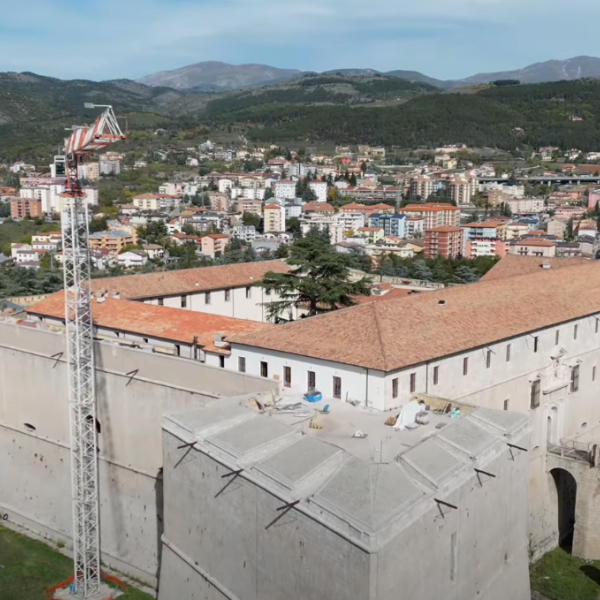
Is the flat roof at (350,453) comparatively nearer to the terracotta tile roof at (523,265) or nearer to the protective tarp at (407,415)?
the protective tarp at (407,415)

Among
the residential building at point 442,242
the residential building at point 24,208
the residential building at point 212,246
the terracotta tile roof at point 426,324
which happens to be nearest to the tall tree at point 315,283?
the terracotta tile roof at point 426,324

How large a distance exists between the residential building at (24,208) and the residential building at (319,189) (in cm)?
5464

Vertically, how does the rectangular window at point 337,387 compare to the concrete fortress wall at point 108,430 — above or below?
above

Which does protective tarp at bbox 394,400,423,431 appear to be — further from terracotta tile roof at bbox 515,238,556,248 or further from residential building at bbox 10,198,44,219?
residential building at bbox 10,198,44,219

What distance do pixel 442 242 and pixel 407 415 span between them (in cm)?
8262

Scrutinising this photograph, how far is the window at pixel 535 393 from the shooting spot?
24797 mm

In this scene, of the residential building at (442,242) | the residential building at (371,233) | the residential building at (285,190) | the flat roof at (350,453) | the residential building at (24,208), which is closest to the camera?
the flat roof at (350,453)

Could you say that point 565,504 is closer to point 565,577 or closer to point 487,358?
point 565,577

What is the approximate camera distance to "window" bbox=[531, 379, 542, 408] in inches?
976

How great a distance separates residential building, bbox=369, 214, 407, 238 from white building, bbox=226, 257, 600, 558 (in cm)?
9236

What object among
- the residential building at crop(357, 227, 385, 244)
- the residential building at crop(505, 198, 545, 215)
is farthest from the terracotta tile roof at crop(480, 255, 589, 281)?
the residential building at crop(505, 198, 545, 215)

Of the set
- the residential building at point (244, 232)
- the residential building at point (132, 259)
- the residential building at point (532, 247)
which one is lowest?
the residential building at point (132, 259)

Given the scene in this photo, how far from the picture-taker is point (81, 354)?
20.0 m

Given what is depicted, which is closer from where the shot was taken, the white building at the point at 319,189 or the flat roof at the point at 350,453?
the flat roof at the point at 350,453
